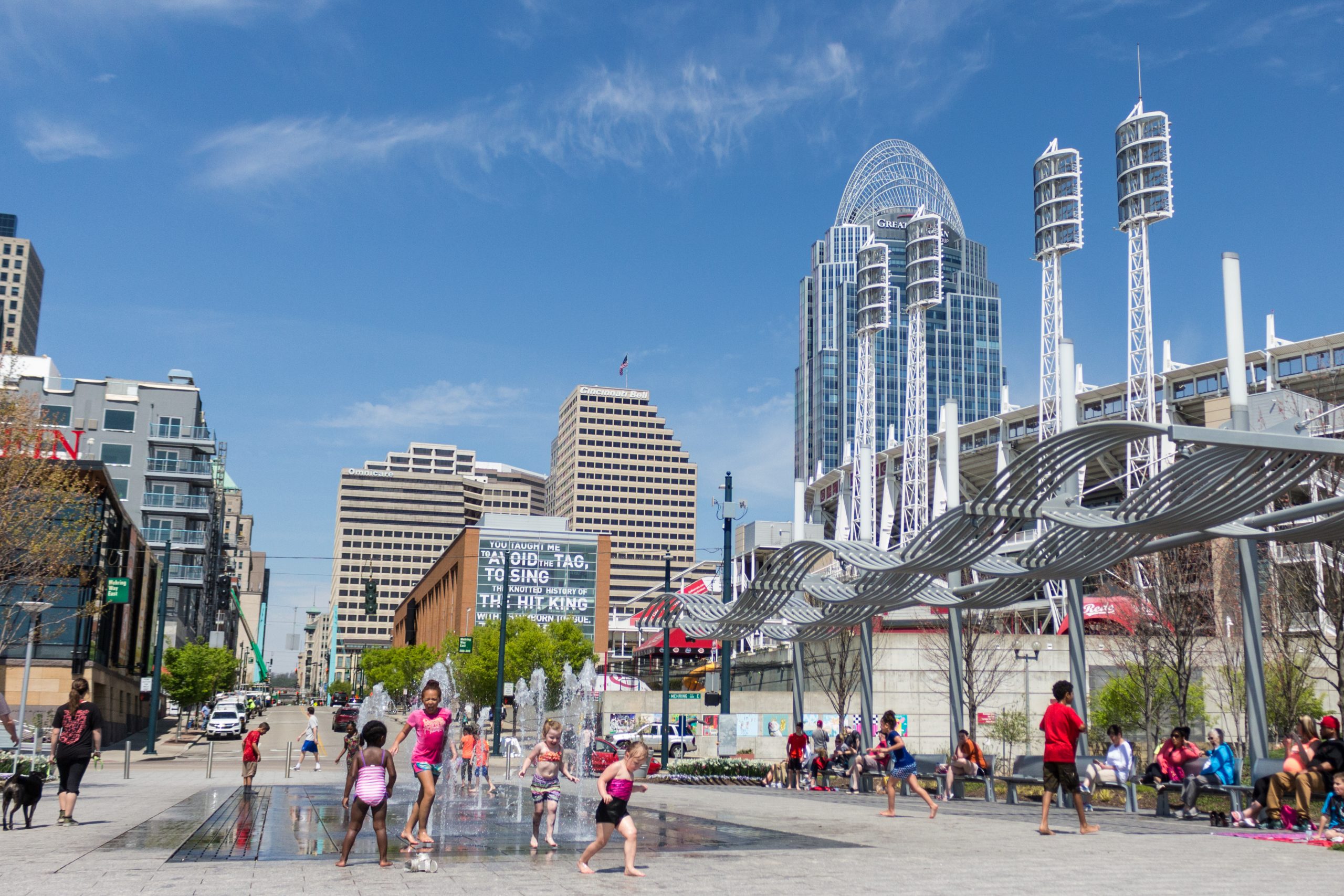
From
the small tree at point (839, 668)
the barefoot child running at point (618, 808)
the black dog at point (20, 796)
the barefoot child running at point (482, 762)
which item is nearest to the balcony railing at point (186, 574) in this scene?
the small tree at point (839, 668)

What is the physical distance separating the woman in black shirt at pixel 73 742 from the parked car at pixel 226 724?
1654 inches

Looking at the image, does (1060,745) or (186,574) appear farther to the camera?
(186,574)

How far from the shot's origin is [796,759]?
24047mm

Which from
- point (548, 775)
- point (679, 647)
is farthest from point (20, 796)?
point (679, 647)

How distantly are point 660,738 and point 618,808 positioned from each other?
34.3m

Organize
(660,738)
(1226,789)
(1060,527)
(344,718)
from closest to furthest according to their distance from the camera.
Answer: (1226,789) < (1060,527) < (660,738) < (344,718)

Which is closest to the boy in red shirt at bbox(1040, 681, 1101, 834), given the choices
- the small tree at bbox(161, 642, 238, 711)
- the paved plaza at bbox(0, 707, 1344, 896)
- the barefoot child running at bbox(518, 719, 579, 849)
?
the paved plaza at bbox(0, 707, 1344, 896)

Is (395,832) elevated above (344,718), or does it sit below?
above

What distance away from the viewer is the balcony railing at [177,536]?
76.8 meters

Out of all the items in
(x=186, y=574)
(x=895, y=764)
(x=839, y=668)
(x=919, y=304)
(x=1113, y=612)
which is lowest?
(x=895, y=764)

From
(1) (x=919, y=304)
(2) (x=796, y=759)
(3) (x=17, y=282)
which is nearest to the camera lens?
(2) (x=796, y=759)

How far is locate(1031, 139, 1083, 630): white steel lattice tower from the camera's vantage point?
69.4 m

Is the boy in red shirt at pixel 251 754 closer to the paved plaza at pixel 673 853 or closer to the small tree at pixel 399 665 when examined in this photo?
the paved plaza at pixel 673 853

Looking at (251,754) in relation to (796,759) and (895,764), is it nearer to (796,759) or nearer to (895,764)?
(796,759)
